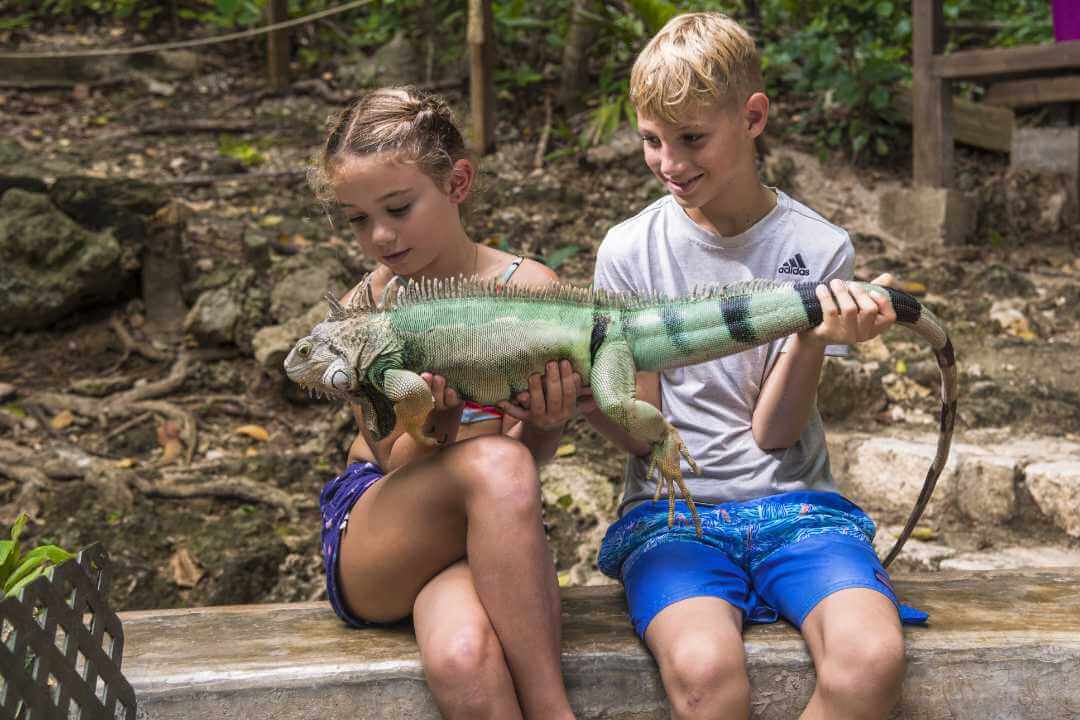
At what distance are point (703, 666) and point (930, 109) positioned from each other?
5.30m

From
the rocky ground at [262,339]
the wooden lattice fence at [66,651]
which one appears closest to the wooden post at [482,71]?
the rocky ground at [262,339]

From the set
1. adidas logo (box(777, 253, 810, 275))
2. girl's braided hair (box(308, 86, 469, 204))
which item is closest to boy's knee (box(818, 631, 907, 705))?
adidas logo (box(777, 253, 810, 275))

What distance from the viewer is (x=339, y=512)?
262 cm

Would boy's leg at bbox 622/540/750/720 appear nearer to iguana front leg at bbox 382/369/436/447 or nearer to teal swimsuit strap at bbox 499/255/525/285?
iguana front leg at bbox 382/369/436/447

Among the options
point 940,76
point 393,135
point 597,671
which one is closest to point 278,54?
point 940,76

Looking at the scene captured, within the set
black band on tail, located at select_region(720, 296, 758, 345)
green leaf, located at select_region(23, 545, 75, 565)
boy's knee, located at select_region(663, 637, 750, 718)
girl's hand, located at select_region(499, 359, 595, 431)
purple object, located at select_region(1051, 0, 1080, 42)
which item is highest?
purple object, located at select_region(1051, 0, 1080, 42)

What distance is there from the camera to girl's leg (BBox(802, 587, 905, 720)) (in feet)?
7.09

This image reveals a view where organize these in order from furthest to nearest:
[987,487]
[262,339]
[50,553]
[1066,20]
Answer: [1066,20] → [262,339] → [987,487] → [50,553]

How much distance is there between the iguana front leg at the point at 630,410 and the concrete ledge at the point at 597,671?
412mm

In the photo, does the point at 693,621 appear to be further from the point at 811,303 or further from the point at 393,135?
the point at 393,135

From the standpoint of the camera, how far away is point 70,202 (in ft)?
19.0

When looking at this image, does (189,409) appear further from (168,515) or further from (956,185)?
(956,185)

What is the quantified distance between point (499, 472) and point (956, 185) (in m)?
5.88

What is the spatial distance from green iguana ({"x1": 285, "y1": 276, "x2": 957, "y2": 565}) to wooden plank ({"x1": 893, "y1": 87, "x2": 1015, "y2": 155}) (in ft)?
19.1
